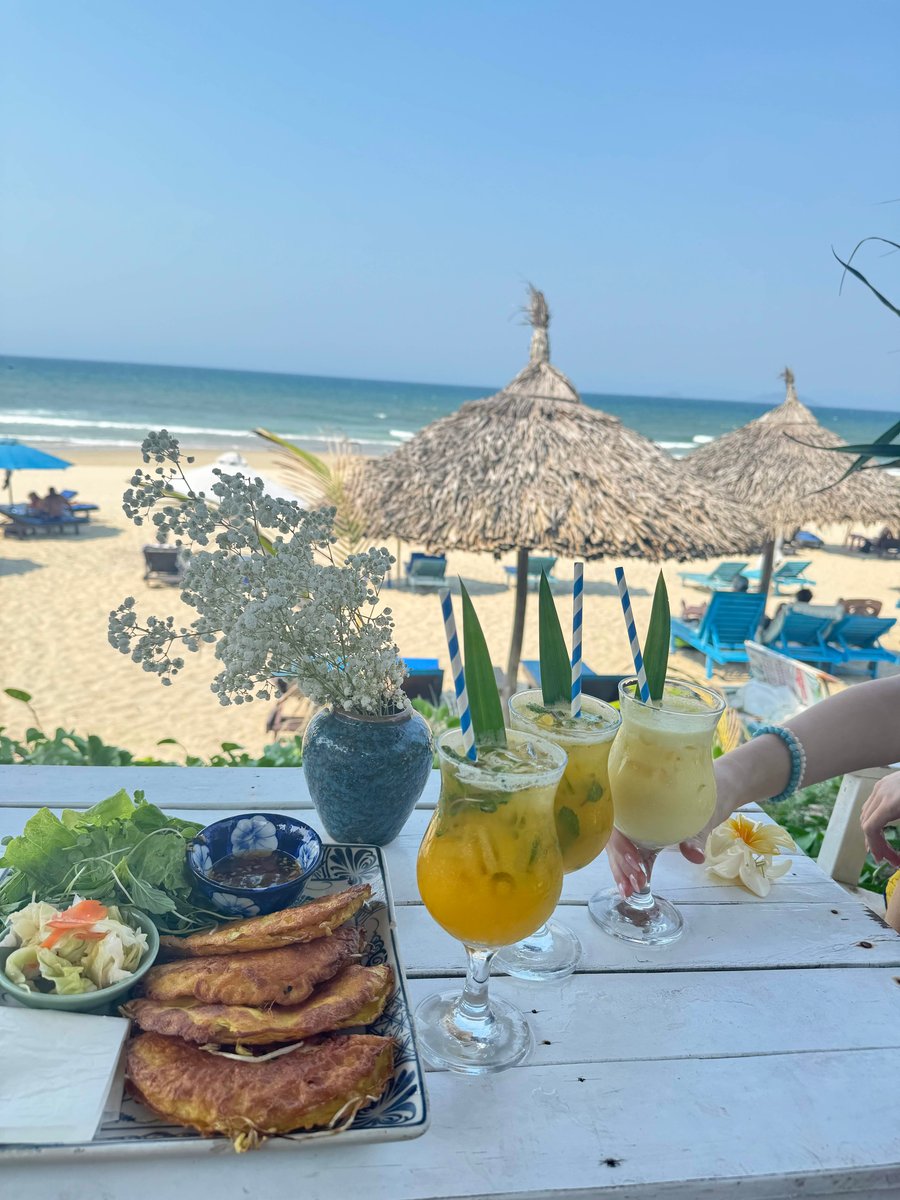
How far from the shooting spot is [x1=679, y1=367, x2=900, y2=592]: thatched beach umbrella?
394 inches

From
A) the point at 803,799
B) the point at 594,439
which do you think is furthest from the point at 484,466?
the point at 803,799

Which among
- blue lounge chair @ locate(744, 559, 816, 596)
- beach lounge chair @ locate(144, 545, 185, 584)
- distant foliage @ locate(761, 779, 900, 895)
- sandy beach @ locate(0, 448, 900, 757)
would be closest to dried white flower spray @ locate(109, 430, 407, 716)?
distant foliage @ locate(761, 779, 900, 895)

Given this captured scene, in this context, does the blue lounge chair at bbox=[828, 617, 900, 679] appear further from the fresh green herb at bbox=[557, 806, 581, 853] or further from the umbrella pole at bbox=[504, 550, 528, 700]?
the fresh green herb at bbox=[557, 806, 581, 853]

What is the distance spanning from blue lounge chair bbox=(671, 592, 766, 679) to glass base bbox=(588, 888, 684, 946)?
7.57 metres

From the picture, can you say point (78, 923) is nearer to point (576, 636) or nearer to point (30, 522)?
point (576, 636)

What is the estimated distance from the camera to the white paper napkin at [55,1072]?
0.73 m

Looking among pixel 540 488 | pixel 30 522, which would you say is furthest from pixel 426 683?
pixel 30 522

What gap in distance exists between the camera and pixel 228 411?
120 feet

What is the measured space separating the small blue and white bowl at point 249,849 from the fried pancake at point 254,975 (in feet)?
0.32

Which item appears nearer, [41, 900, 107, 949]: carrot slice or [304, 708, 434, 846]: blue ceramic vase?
[41, 900, 107, 949]: carrot slice

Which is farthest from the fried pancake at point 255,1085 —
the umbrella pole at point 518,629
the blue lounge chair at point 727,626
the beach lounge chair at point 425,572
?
the beach lounge chair at point 425,572

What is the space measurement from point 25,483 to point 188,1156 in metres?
19.5

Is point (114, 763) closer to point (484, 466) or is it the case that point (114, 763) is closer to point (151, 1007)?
point (151, 1007)

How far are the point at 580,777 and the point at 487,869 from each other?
241 millimetres
